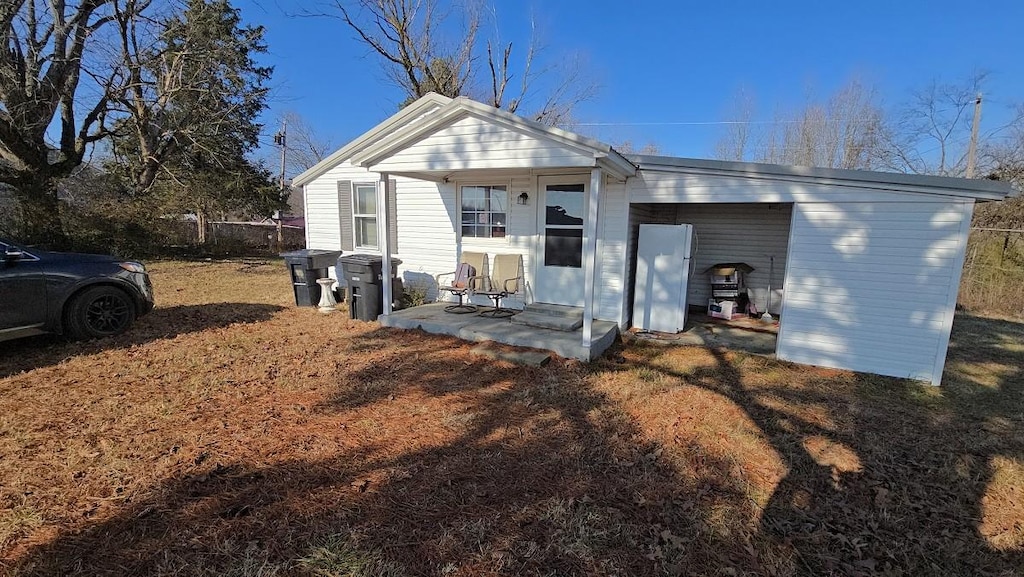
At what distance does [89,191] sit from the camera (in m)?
15.3

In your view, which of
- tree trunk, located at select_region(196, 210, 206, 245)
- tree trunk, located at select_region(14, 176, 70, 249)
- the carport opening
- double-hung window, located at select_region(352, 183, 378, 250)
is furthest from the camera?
tree trunk, located at select_region(196, 210, 206, 245)

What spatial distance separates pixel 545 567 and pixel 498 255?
17.0ft

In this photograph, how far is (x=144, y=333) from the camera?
557 centimetres

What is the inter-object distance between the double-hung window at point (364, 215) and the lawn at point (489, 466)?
3.62m

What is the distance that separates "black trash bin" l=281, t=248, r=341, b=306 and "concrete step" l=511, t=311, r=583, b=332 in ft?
12.9

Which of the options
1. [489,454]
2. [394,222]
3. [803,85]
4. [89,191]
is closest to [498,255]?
[394,222]

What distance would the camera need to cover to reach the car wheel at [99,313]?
493 centimetres

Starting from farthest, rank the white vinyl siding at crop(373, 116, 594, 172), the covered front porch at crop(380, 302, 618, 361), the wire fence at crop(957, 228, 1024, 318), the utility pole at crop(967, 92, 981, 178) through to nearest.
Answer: the utility pole at crop(967, 92, 981, 178) < the wire fence at crop(957, 228, 1024, 318) < the covered front porch at crop(380, 302, 618, 361) < the white vinyl siding at crop(373, 116, 594, 172)

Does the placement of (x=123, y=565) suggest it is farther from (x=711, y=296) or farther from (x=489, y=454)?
(x=711, y=296)

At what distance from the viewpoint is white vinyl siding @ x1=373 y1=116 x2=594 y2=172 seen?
187 inches

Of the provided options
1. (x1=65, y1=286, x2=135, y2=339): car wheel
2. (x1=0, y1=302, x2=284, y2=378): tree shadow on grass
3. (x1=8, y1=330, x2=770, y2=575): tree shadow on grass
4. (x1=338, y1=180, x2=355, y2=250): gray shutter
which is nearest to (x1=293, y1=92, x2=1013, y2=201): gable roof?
(x1=338, y1=180, x2=355, y2=250): gray shutter

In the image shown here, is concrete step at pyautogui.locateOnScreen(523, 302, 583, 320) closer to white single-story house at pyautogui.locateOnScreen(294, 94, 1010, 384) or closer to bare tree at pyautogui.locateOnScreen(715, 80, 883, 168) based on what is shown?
white single-story house at pyautogui.locateOnScreen(294, 94, 1010, 384)

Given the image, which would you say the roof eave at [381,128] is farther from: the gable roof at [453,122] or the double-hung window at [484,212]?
the double-hung window at [484,212]

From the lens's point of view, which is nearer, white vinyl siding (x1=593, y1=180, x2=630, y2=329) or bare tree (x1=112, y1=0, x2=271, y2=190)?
white vinyl siding (x1=593, y1=180, x2=630, y2=329)
